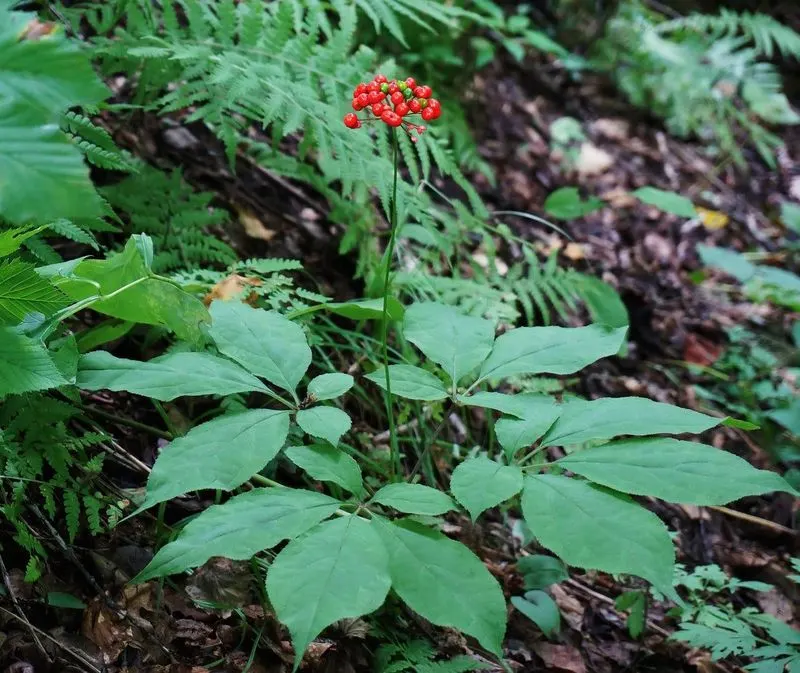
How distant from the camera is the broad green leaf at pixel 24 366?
44.0 inches

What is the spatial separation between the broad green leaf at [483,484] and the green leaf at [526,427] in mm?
57

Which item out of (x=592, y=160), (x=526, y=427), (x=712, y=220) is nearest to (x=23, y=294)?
(x=526, y=427)

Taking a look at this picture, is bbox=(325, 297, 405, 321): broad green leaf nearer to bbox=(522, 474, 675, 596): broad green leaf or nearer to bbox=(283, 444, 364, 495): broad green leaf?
bbox=(283, 444, 364, 495): broad green leaf

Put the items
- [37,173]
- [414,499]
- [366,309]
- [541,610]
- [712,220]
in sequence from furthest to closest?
1. [712,220]
2. [541,610]
3. [366,309]
4. [414,499]
5. [37,173]

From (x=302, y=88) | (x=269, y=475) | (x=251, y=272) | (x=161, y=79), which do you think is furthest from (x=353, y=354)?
(x=161, y=79)

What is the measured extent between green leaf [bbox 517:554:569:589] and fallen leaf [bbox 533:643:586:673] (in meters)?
0.14

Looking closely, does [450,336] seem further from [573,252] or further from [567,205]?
[573,252]

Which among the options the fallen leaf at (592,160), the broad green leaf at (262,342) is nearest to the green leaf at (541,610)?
the broad green leaf at (262,342)

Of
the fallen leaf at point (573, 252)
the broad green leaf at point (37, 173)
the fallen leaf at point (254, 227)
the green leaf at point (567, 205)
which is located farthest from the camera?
the fallen leaf at point (573, 252)

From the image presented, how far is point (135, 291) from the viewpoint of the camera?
135cm

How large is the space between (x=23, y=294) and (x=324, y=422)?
558mm

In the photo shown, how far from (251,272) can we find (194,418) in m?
0.41

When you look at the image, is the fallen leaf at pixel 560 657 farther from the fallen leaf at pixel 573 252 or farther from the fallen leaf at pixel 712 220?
the fallen leaf at pixel 712 220

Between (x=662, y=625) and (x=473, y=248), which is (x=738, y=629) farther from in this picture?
(x=473, y=248)
